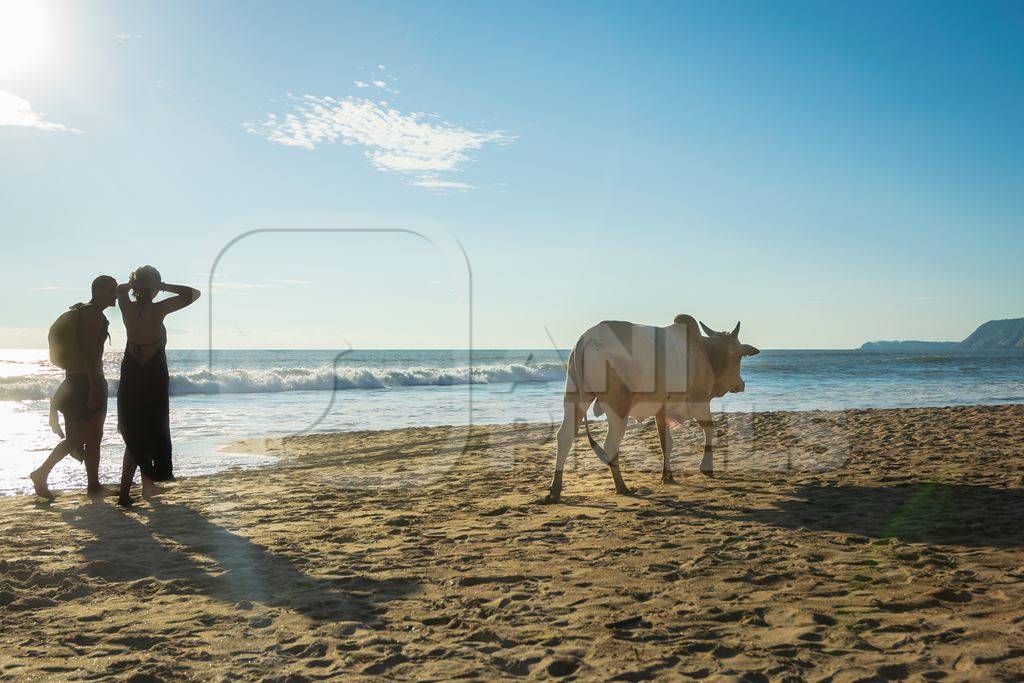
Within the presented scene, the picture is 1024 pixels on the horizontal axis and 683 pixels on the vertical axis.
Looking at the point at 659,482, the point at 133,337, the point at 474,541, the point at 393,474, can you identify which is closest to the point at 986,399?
the point at 659,482

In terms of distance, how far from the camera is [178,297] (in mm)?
7453

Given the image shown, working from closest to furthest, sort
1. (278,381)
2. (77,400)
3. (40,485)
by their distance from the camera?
(77,400) < (40,485) < (278,381)

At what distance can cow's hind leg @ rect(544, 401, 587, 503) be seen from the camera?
299 inches

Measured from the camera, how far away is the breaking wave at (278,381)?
28.1m

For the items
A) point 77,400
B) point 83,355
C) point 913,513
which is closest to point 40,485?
point 77,400

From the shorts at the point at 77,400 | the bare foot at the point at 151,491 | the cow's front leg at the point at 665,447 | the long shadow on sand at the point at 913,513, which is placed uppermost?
the shorts at the point at 77,400

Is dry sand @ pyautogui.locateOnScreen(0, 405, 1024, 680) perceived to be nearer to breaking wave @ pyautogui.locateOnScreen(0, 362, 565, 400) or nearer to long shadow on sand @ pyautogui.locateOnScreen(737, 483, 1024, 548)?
long shadow on sand @ pyautogui.locateOnScreen(737, 483, 1024, 548)

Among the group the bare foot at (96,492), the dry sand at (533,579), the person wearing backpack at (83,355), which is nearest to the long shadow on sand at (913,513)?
the dry sand at (533,579)

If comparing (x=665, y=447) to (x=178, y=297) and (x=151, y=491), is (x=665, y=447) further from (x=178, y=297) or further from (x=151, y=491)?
(x=151, y=491)

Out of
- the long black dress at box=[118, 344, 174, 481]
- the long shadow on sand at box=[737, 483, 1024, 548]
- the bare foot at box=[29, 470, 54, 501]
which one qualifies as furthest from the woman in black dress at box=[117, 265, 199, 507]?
the long shadow on sand at box=[737, 483, 1024, 548]

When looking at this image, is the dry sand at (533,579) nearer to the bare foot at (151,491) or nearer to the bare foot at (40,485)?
the bare foot at (40,485)

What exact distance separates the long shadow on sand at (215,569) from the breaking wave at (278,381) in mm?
22265

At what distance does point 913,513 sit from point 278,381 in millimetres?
31319

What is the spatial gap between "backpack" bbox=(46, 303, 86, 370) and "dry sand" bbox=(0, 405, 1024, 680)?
156 cm
